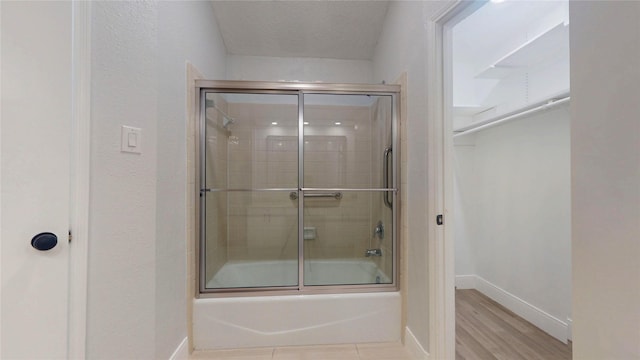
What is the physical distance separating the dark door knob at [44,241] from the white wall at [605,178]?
1661mm

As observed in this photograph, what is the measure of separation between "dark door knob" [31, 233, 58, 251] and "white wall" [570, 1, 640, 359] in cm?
166

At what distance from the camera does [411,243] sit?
1.71 metres

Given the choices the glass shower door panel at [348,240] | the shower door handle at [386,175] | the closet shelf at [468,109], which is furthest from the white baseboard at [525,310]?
the closet shelf at [468,109]

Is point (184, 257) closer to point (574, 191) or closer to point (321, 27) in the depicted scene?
point (574, 191)

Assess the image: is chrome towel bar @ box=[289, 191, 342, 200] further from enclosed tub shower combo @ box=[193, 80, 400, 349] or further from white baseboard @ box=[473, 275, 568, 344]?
white baseboard @ box=[473, 275, 568, 344]

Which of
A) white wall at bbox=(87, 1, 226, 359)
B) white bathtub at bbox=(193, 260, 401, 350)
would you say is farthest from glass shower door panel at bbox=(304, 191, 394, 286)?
white wall at bbox=(87, 1, 226, 359)

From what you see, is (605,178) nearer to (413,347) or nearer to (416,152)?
(416,152)

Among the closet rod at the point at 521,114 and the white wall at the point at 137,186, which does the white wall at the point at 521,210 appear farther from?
the white wall at the point at 137,186

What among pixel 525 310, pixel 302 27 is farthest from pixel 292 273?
pixel 302 27

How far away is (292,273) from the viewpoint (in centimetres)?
200

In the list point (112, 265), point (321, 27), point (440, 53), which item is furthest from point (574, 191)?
point (321, 27)

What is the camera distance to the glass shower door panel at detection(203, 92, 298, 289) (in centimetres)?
202

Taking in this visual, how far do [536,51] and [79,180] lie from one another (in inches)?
108

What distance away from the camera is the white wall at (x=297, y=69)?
2814mm
